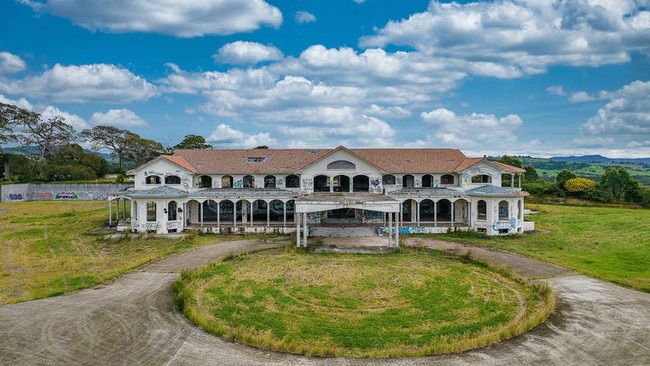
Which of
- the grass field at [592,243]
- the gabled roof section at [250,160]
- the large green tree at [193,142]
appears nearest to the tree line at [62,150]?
the large green tree at [193,142]

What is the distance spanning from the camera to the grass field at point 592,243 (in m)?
18.6

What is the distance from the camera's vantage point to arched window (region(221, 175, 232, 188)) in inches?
1286

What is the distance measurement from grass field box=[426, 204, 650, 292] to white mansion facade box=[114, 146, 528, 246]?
7.98ft

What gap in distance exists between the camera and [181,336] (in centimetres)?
1156

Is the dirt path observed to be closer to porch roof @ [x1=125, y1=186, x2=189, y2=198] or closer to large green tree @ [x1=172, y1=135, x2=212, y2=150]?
porch roof @ [x1=125, y1=186, x2=189, y2=198]

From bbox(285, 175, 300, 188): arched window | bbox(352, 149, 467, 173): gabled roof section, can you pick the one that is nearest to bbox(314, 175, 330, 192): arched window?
bbox(285, 175, 300, 188): arched window

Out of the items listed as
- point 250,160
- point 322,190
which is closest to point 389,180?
point 322,190

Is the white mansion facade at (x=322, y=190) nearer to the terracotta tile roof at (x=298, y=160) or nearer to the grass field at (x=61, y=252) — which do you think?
the terracotta tile roof at (x=298, y=160)

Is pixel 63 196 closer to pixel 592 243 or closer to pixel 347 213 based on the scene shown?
pixel 347 213

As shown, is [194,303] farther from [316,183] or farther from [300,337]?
[316,183]

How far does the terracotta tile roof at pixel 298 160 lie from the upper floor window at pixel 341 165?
0.83 m

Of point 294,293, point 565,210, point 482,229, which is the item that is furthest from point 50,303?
point 565,210

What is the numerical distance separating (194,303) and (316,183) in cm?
1891

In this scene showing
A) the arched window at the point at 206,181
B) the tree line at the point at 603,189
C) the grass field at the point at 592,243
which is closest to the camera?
the grass field at the point at 592,243
